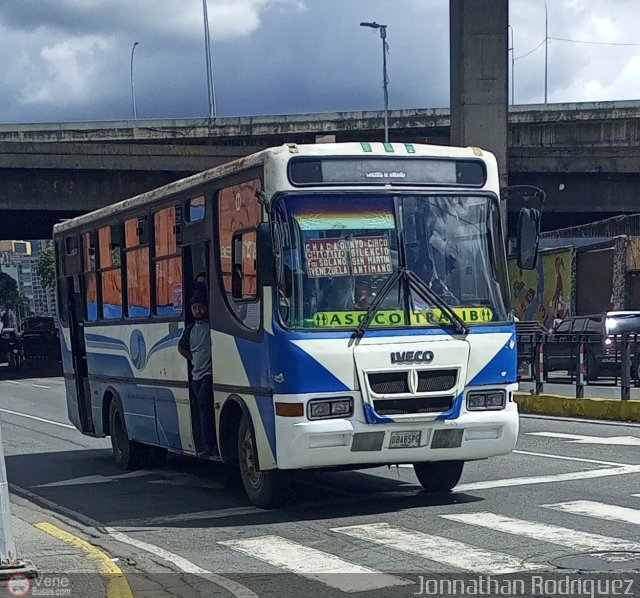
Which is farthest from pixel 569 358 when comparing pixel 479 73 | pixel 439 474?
pixel 479 73

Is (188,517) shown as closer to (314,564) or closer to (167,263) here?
(314,564)

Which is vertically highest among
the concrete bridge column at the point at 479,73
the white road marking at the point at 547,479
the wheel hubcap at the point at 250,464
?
the concrete bridge column at the point at 479,73

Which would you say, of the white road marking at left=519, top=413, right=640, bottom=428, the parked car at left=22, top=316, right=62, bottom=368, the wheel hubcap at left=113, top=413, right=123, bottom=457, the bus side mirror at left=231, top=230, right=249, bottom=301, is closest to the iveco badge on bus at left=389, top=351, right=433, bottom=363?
the bus side mirror at left=231, top=230, right=249, bottom=301

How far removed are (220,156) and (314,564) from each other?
123ft

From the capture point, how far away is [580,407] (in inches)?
789

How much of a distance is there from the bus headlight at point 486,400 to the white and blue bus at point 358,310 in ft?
0.04

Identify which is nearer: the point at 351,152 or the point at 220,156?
the point at 351,152

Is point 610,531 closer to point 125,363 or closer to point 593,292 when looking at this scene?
point 125,363

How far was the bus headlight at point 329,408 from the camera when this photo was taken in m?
9.88

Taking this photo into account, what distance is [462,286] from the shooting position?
413 inches

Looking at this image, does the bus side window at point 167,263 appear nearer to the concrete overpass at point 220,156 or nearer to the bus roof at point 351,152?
the bus roof at point 351,152

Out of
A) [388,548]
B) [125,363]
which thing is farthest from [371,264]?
[125,363]

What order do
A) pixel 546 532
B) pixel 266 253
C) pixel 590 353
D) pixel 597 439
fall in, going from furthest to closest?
pixel 590 353, pixel 597 439, pixel 266 253, pixel 546 532

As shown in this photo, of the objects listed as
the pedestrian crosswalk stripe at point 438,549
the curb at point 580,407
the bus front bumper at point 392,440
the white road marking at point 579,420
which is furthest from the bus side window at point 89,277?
the curb at point 580,407
